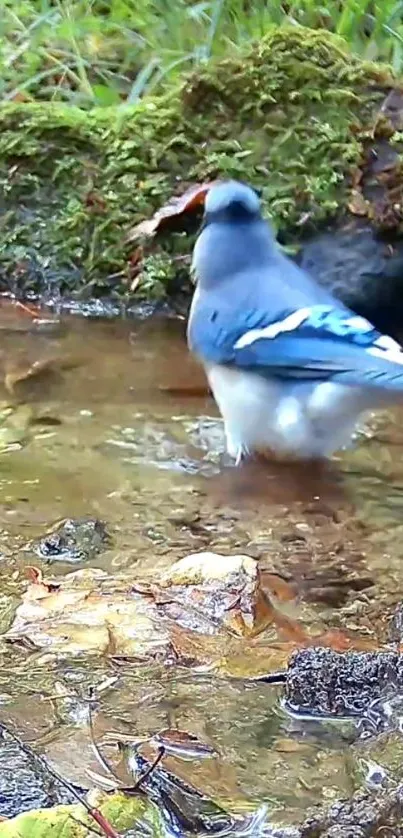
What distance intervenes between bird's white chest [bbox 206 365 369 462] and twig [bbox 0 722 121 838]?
1800 millimetres

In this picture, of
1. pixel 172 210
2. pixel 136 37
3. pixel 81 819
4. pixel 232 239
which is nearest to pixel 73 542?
pixel 81 819

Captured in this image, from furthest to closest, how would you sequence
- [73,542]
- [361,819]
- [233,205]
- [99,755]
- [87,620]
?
[233,205], [73,542], [87,620], [99,755], [361,819]

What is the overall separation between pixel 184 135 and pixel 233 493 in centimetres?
253

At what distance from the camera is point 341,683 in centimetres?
180

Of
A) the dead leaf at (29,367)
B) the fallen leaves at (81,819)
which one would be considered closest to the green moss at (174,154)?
the dead leaf at (29,367)

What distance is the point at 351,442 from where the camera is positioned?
11.8 ft

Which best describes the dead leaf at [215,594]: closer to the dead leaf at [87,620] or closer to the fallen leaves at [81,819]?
the dead leaf at [87,620]

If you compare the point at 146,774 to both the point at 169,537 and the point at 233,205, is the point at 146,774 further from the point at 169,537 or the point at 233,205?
the point at 233,205

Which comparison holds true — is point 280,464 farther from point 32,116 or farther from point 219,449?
point 32,116

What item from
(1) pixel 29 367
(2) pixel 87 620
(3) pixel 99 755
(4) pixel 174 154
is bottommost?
(1) pixel 29 367

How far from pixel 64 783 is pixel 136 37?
5.26m

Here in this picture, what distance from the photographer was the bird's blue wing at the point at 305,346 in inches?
129

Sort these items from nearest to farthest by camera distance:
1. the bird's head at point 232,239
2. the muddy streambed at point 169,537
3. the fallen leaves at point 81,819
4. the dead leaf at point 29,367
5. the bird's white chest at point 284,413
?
the fallen leaves at point 81,819
the muddy streambed at point 169,537
the bird's white chest at point 284,413
the bird's head at point 232,239
the dead leaf at point 29,367

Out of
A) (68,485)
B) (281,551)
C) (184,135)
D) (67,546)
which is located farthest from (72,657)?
(184,135)
